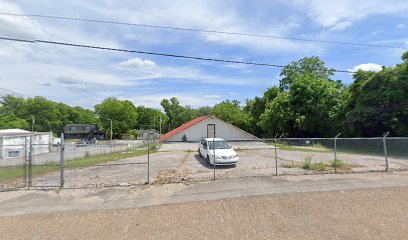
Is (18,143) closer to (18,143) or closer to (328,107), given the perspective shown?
(18,143)

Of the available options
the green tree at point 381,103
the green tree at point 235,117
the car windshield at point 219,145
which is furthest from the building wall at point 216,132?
the car windshield at point 219,145

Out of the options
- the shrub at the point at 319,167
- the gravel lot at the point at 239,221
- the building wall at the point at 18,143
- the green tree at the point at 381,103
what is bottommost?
the gravel lot at the point at 239,221

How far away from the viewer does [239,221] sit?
536cm

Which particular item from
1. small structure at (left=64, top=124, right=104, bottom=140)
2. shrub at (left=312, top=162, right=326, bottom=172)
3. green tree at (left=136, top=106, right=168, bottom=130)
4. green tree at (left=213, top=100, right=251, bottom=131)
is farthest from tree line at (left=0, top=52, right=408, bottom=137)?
green tree at (left=136, top=106, right=168, bottom=130)

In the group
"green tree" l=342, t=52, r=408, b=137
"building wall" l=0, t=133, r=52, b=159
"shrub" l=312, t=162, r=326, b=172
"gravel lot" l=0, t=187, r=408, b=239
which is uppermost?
"green tree" l=342, t=52, r=408, b=137

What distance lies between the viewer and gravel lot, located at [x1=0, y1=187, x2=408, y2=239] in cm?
478

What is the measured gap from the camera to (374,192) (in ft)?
24.1

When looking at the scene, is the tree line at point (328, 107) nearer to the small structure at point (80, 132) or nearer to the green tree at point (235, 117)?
the green tree at point (235, 117)

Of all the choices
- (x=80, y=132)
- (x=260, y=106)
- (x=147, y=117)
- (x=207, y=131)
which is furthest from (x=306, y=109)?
(x=147, y=117)

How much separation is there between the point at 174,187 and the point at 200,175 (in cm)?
209

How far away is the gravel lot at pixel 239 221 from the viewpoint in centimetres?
478

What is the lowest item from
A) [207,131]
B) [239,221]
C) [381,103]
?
[239,221]

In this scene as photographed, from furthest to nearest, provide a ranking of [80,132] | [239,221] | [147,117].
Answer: [147,117], [80,132], [239,221]

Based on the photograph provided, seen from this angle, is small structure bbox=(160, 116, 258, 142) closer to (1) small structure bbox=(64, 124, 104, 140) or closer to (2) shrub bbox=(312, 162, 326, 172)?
(2) shrub bbox=(312, 162, 326, 172)
